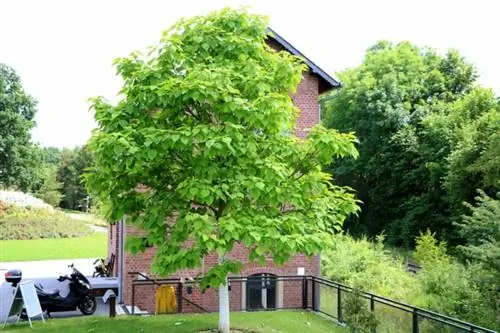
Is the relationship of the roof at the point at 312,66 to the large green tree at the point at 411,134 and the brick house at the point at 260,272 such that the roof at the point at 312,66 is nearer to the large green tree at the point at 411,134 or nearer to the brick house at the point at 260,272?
the brick house at the point at 260,272

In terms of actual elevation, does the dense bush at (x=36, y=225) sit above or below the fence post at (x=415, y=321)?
above

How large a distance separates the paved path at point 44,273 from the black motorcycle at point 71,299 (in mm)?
453

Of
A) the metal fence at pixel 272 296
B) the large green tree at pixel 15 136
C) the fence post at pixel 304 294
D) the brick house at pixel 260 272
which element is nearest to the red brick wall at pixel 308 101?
the brick house at pixel 260 272

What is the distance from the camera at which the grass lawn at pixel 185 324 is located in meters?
12.4

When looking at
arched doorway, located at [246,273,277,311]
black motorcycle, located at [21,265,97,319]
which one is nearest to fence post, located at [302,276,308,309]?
arched doorway, located at [246,273,277,311]

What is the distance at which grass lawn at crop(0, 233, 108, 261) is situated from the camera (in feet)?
115

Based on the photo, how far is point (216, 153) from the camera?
973 centimetres

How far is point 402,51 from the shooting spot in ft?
137

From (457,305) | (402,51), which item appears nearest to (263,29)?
(457,305)

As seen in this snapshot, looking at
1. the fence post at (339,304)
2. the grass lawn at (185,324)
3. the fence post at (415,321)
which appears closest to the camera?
the fence post at (415,321)

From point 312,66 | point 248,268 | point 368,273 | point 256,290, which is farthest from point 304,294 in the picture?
point 312,66

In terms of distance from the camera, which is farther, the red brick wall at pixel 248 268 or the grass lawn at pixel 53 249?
the grass lawn at pixel 53 249

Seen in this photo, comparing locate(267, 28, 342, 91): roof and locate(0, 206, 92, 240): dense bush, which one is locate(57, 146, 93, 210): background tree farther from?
locate(267, 28, 342, 91): roof

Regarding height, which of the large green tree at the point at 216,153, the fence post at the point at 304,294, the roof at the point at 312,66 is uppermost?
the roof at the point at 312,66
